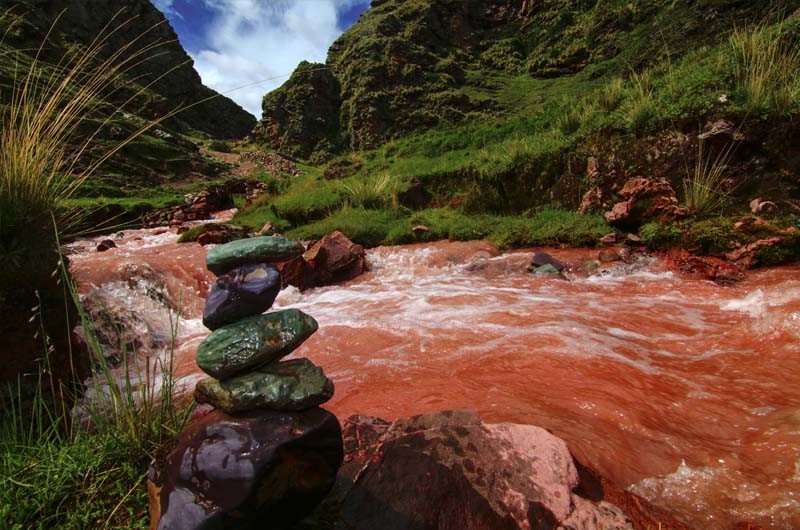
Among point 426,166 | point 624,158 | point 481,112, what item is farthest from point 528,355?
point 481,112

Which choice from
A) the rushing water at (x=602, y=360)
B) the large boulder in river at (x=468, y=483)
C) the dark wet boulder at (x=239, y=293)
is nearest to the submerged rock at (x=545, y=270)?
the rushing water at (x=602, y=360)

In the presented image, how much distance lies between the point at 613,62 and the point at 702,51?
11.6 metres

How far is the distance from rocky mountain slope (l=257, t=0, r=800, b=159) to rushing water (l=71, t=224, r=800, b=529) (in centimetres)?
1900

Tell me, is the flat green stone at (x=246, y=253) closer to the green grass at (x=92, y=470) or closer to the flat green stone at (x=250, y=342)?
the flat green stone at (x=250, y=342)

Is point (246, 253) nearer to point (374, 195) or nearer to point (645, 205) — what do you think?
point (645, 205)

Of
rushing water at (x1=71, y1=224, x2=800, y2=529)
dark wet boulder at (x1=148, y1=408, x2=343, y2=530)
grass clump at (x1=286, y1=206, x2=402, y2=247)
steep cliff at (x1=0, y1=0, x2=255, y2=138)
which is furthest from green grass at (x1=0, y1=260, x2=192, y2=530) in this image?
steep cliff at (x1=0, y1=0, x2=255, y2=138)

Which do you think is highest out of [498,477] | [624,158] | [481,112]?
[481,112]

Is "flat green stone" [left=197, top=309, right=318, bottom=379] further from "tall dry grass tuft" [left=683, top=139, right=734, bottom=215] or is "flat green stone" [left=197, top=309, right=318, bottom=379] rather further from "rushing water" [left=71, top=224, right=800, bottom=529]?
"tall dry grass tuft" [left=683, top=139, right=734, bottom=215]

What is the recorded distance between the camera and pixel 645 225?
6242 mm

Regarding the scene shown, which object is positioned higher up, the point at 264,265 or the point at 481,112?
the point at 481,112

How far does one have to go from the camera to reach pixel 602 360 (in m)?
3.16

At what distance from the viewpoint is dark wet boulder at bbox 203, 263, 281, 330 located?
181 centimetres

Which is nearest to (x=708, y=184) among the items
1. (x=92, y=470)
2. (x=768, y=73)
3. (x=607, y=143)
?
(x=768, y=73)

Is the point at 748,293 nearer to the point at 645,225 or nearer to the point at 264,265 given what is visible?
the point at 645,225
